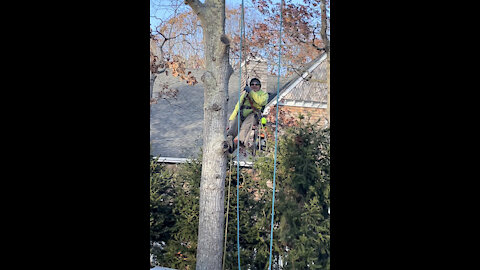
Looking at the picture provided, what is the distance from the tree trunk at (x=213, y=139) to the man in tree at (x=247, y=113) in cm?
15

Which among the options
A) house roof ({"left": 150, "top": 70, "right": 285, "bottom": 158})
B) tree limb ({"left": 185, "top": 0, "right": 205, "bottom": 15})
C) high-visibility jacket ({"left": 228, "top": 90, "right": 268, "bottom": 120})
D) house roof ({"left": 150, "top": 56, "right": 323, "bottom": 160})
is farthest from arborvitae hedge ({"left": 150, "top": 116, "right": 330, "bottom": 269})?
tree limb ({"left": 185, "top": 0, "right": 205, "bottom": 15})

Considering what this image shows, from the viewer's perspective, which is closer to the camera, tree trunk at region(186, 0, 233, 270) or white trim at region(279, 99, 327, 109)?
tree trunk at region(186, 0, 233, 270)

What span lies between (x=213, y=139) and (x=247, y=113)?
41 centimetres

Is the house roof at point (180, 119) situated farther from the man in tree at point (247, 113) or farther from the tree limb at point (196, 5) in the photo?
the tree limb at point (196, 5)

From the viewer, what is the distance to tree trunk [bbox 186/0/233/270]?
13.5ft

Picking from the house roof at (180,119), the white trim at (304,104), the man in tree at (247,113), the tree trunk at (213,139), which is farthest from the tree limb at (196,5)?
the white trim at (304,104)

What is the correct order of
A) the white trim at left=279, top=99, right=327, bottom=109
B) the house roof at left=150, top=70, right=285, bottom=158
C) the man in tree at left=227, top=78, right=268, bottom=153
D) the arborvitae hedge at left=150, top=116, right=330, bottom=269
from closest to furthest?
the arborvitae hedge at left=150, top=116, right=330, bottom=269 → the man in tree at left=227, top=78, right=268, bottom=153 → the white trim at left=279, top=99, right=327, bottom=109 → the house roof at left=150, top=70, right=285, bottom=158

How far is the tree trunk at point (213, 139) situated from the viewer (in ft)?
13.5

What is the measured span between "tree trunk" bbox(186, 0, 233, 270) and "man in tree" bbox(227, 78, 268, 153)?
0.15 metres

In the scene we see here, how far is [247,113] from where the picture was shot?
4262mm

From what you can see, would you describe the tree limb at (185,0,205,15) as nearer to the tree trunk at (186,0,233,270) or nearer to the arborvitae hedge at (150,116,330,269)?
the tree trunk at (186,0,233,270)
